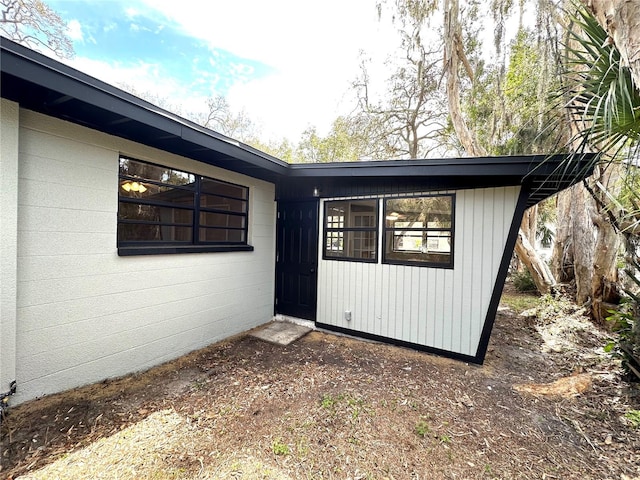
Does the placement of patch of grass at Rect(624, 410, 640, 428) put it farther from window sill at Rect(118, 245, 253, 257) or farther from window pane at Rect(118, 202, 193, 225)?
window pane at Rect(118, 202, 193, 225)

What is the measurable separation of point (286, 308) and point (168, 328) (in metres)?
2.03

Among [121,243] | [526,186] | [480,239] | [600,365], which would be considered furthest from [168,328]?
[600,365]

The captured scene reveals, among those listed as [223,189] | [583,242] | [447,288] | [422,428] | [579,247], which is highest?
[223,189]

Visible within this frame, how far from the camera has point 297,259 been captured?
4730mm

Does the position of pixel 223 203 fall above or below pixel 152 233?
above

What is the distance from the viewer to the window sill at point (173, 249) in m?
2.83

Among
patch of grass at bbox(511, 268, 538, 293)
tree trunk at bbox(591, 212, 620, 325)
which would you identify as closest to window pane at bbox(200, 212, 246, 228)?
tree trunk at bbox(591, 212, 620, 325)

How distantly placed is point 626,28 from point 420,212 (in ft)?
7.70

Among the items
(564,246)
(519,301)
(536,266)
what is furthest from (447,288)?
(564,246)

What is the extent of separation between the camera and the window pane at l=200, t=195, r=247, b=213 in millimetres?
3717

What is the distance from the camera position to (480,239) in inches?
134

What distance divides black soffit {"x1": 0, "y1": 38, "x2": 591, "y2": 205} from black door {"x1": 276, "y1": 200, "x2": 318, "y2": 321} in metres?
0.60

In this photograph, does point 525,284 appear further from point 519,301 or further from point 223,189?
point 223,189

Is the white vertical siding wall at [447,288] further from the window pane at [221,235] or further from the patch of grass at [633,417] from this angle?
the window pane at [221,235]
